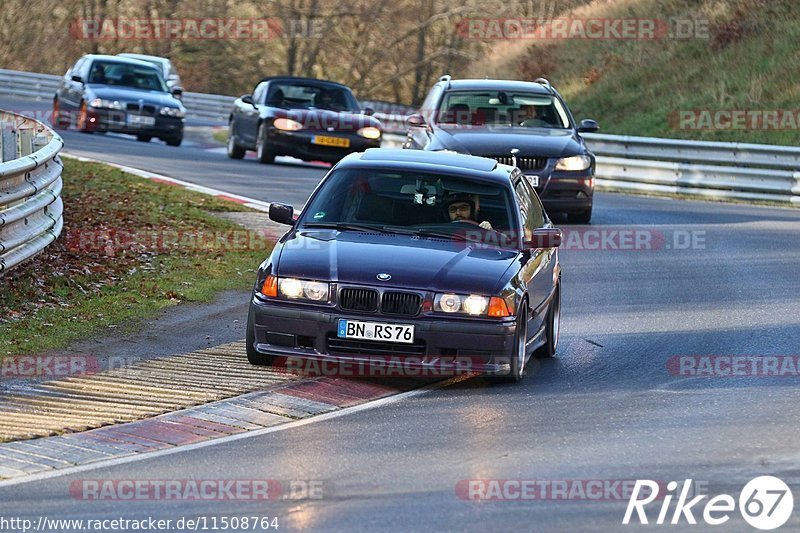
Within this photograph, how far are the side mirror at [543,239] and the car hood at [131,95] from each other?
2094cm

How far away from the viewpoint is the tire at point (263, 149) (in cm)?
2688

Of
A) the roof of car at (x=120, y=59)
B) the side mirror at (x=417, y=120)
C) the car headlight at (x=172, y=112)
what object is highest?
the roof of car at (x=120, y=59)

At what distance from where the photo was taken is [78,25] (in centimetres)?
5647

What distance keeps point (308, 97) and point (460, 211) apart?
56.1 feet

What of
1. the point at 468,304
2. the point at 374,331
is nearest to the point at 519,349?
the point at 468,304

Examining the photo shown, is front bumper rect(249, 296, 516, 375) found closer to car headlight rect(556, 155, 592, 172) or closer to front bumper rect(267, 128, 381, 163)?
car headlight rect(556, 155, 592, 172)

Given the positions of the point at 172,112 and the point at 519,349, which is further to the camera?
the point at 172,112

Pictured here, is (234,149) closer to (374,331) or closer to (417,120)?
(417,120)

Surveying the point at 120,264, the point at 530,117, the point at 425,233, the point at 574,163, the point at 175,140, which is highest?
the point at 530,117

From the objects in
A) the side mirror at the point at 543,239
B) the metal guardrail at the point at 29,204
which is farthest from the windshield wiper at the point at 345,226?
the metal guardrail at the point at 29,204

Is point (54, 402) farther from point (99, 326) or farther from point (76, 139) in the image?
point (76, 139)

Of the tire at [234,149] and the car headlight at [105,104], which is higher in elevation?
the car headlight at [105,104]

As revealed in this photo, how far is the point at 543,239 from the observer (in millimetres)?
10797

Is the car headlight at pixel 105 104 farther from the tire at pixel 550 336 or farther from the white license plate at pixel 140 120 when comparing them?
the tire at pixel 550 336
